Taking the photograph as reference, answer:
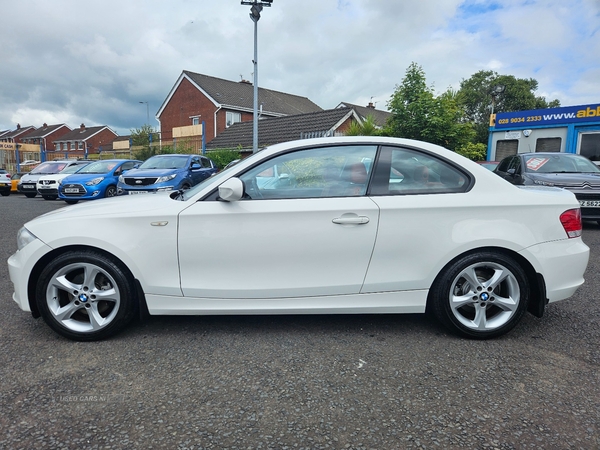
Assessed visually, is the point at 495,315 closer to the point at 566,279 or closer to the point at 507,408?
the point at 566,279

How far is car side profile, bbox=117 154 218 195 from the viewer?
11188 mm

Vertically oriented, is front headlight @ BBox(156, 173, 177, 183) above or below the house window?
below

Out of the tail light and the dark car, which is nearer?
the tail light

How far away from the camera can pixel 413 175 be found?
3211 millimetres

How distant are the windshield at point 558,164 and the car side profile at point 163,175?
8.53m

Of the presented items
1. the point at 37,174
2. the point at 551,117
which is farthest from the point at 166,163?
the point at 551,117

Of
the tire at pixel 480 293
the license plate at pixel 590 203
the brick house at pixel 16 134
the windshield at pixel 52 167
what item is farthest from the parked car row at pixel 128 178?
the brick house at pixel 16 134

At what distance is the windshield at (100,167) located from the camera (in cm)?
1379

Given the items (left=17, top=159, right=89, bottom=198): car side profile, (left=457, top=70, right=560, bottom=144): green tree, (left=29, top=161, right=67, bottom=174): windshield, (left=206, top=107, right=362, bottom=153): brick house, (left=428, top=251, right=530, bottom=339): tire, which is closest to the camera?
(left=428, top=251, right=530, bottom=339): tire

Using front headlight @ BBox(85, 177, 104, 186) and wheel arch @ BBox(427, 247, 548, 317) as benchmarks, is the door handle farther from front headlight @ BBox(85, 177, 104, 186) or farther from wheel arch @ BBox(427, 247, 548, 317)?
front headlight @ BBox(85, 177, 104, 186)

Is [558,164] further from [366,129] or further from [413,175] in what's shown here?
[366,129]

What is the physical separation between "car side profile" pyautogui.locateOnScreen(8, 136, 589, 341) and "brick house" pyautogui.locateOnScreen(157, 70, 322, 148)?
95.5 ft

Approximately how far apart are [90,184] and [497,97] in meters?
44.8

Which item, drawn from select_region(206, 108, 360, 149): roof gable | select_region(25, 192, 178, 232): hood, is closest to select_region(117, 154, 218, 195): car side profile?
select_region(25, 192, 178, 232): hood
